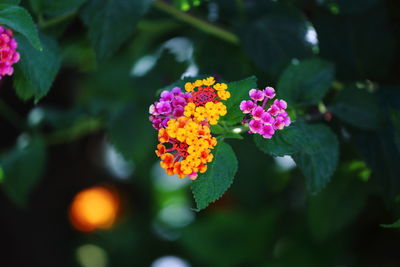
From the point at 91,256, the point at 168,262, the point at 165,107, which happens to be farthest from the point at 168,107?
the point at 91,256

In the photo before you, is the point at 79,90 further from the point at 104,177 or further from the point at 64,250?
the point at 64,250

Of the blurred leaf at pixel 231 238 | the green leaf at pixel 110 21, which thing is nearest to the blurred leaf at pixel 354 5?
the green leaf at pixel 110 21

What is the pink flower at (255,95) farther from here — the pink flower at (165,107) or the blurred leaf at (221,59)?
the blurred leaf at (221,59)

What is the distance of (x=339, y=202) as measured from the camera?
94 cm

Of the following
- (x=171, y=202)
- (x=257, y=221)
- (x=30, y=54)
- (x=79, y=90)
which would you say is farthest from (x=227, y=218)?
(x=30, y=54)

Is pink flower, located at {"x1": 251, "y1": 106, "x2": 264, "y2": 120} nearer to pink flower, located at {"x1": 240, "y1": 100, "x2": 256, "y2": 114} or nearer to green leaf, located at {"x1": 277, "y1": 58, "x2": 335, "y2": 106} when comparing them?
pink flower, located at {"x1": 240, "y1": 100, "x2": 256, "y2": 114}

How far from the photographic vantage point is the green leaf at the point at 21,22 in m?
0.58

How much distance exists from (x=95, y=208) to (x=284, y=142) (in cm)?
118

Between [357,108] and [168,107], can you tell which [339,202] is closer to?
[357,108]

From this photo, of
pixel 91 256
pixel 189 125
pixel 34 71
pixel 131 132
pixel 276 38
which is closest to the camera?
pixel 189 125

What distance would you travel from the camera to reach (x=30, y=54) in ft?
2.23

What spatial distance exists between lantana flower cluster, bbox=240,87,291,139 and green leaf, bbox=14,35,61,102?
A: 25 cm

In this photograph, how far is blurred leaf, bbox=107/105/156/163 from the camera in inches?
40.7

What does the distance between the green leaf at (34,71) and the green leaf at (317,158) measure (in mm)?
310
